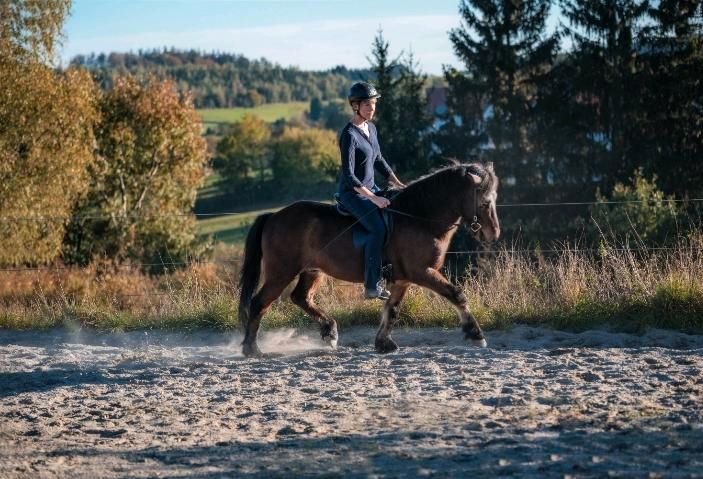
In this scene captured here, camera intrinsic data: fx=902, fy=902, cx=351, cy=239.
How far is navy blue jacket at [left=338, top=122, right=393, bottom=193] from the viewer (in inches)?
358

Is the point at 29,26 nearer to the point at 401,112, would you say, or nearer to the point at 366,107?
the point at 401,112

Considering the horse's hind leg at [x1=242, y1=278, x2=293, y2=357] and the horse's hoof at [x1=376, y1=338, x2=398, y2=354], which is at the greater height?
the horse's hind leg at [x1=242, y1=278, x2=293, y2=357]

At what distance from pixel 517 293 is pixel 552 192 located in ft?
109

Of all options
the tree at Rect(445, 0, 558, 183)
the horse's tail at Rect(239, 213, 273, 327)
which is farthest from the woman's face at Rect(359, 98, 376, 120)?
the tree at Rect(445, 0, 558, 183)

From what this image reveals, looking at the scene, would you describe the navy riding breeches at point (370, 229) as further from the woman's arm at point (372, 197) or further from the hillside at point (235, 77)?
the hillside at point (235, 77)

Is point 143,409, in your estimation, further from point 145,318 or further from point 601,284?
point 601,284

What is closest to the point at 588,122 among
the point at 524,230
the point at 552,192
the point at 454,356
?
the point at 552,192

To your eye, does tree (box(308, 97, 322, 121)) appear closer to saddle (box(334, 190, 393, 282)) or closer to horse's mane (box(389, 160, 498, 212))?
horse's mane (box(389, 160, 498, 212))

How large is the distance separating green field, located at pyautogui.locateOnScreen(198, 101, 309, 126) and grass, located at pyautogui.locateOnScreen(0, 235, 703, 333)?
101 m

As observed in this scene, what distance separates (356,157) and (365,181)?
27cm

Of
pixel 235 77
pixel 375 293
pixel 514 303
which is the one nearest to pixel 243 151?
pixel 235 77

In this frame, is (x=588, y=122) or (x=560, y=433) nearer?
(x=560, y=433)

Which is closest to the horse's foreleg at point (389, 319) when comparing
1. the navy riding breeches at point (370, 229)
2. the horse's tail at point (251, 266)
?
the navy riding breeches at point (370, 229)

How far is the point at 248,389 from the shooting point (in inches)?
312
